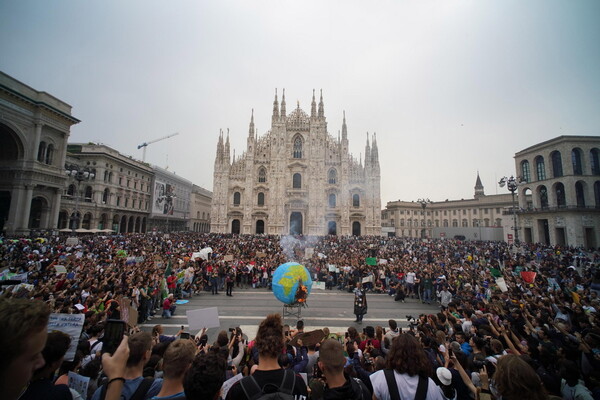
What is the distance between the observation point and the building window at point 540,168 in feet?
100

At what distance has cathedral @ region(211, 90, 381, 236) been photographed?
40.8 metres

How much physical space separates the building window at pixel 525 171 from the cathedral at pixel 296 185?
17.5 metres

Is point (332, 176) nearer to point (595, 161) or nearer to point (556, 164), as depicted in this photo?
point (556, 164)

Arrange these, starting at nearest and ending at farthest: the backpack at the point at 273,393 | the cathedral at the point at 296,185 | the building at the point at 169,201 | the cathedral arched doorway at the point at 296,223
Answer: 1. the backpack at the point at 273,393
2. the cathedral at the point at 296,185
3. the cathedral arched doorway at the point at 296,223
4. the building at the point at 169,201

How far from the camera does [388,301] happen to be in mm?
12523

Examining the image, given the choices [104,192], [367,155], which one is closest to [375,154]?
[367,155]

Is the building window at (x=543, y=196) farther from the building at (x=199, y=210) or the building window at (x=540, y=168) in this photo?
the building at (x=199, y=210)

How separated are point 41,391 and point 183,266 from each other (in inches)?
545

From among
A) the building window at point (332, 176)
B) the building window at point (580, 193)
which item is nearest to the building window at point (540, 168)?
the building window at point (580, 193)

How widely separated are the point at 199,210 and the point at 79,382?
67631 mm

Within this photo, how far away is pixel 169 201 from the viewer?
164 feet

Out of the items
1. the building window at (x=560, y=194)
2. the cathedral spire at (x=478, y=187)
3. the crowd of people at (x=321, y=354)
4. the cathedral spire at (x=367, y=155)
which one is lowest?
the crowd of people at (x=321, y=354)

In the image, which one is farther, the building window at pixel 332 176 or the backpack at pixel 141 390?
the building window at pixel 332 176

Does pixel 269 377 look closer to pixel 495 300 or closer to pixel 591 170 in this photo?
pixel 495 300
